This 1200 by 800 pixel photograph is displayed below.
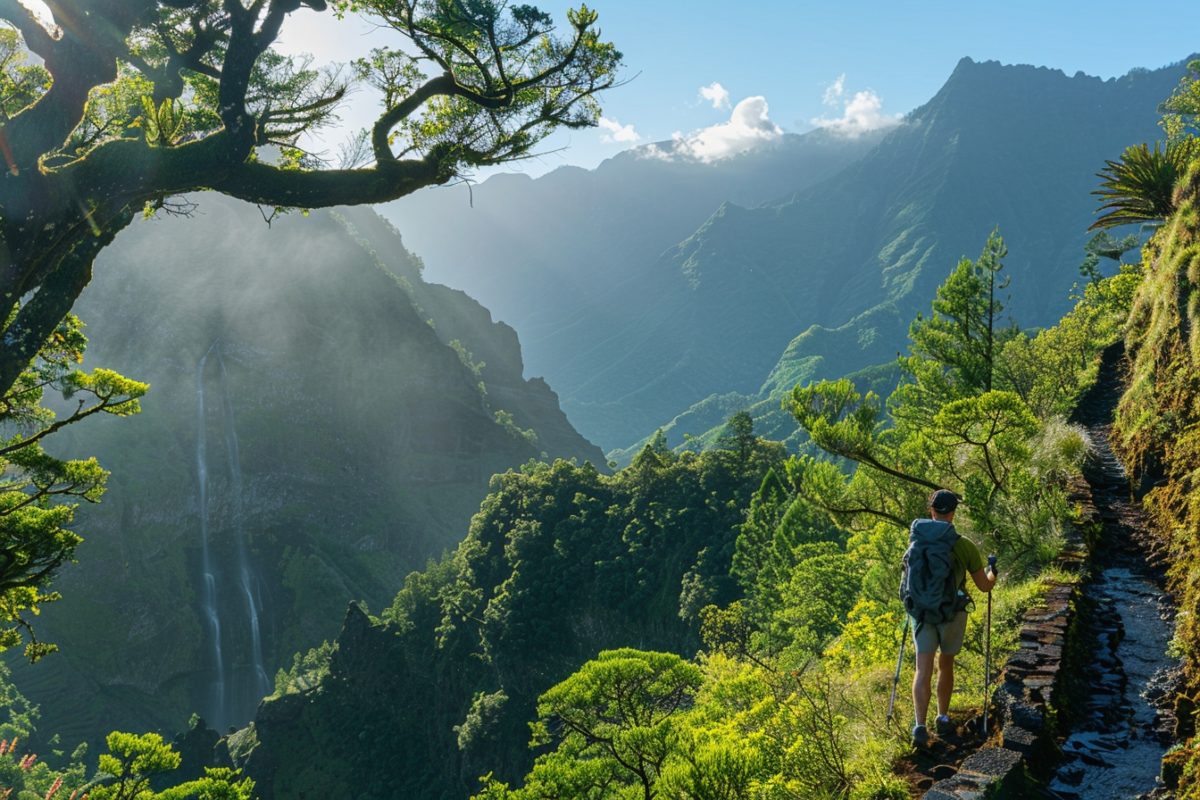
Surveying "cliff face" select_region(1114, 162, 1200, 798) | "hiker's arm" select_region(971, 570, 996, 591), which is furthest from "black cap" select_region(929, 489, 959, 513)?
"cliff face" select_region(1114, 162, 1200, 798)

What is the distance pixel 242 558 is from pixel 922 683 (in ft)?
401

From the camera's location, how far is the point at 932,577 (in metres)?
5.60

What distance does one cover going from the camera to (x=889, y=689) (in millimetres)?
6980

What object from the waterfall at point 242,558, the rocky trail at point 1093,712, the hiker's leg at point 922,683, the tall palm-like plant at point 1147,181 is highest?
the waterfall at point 242,558

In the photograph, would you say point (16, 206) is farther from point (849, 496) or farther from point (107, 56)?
point (849, 496)

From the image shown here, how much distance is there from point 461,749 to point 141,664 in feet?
217

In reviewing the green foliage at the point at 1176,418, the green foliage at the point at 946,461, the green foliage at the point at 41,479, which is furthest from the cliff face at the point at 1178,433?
the green foliage at the point at 41,479

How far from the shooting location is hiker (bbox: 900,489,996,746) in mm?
5562

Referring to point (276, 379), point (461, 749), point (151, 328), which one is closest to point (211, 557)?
point (276, 379)

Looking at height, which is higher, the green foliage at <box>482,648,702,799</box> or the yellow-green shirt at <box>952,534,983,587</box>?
the yellow-green shirt at <box>952,534,983,587</box>

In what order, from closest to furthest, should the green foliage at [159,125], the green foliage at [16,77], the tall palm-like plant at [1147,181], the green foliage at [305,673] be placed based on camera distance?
1. the green foliage at [159,125]
2. the green foliage at [16,77]
3. the tall palm-like plant at [1147,181]
4. the green foliage at [305,673]

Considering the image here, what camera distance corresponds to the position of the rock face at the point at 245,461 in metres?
101

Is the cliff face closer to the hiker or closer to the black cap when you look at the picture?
the hiker

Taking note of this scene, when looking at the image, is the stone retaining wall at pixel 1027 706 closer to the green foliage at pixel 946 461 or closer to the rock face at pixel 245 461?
the green foliage at pixel 946 461
